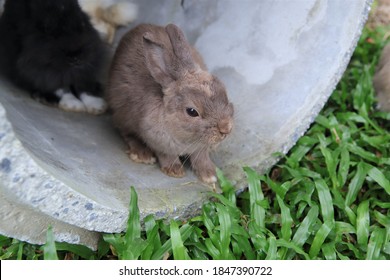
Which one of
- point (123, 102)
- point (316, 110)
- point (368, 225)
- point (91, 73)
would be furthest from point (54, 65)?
point (368, 225)

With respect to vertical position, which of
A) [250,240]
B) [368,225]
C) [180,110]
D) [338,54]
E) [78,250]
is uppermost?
[338,54]

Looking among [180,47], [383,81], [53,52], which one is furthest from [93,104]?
[383,81]

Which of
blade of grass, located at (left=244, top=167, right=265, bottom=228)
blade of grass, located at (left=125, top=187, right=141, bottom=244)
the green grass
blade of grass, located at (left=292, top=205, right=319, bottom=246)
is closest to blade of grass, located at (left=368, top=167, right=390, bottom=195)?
the green grass

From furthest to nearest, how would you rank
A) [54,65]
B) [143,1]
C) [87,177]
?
[143,1]
[54,65]
[87,177]

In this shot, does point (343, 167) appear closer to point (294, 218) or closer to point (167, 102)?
point (294, 218)

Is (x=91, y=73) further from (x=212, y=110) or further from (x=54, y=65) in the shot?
(x=212, y=110)

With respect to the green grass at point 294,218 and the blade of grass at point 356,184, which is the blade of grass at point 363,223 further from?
the blade of grass at point 356,184
